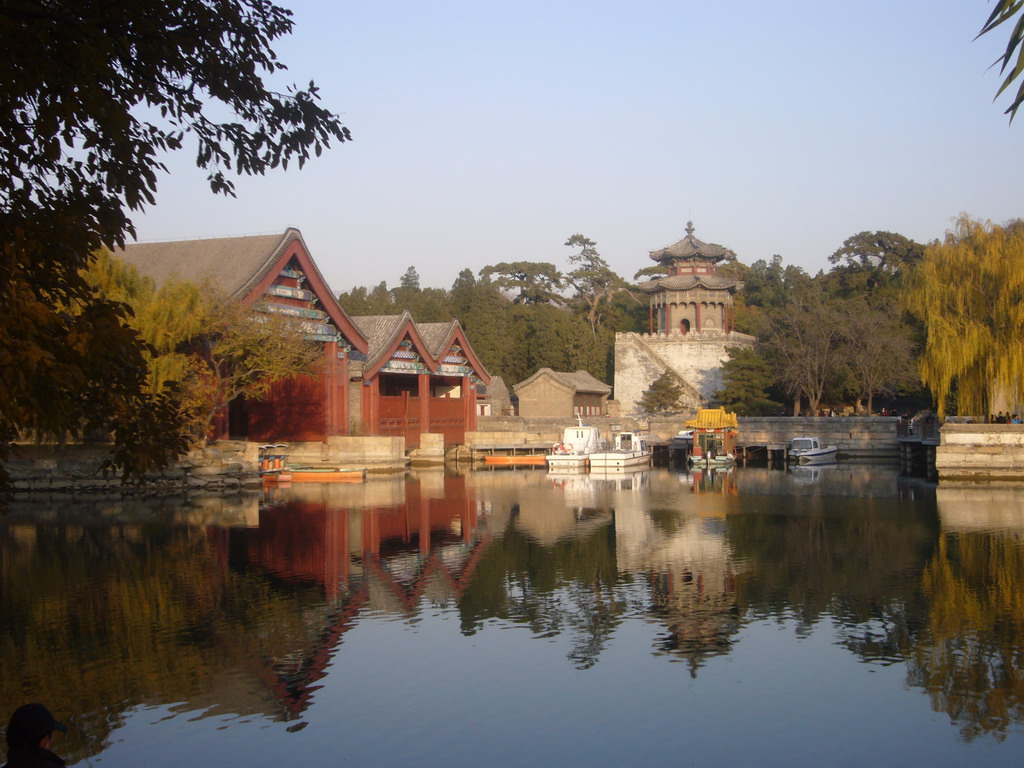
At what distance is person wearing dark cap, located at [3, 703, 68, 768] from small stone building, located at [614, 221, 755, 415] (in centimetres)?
6214

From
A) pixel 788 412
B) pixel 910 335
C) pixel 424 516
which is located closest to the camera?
pixel 424 516

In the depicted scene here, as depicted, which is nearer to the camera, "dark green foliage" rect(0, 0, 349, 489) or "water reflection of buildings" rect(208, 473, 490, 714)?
"dark green foliage" rect(0, 0, 349, 489)

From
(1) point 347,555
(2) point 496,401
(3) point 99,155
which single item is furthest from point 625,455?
(3) point 99,155

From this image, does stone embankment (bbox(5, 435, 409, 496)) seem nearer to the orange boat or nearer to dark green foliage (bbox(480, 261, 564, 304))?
the orange boat

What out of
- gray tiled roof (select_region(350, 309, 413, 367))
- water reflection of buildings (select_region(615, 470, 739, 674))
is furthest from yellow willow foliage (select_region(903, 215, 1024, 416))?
gray tiled roof (select_region(350, 309, 413, 367))

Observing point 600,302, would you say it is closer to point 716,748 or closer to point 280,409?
point 280,409

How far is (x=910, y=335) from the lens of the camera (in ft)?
190

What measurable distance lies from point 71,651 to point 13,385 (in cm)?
775

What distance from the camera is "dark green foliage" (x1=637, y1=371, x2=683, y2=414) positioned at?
66000 mm

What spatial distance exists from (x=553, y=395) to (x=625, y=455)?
18.8 m

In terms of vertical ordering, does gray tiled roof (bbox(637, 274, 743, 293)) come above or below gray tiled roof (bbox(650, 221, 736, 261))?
below

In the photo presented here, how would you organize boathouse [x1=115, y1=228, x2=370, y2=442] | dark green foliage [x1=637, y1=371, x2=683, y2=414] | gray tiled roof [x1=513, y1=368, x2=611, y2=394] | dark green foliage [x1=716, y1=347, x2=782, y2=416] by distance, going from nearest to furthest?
boathouse [x1=115, y1=228, x2=370, y2=442]
dark green foliage [x1=716, y1=347, x2=782, y2=416]
gray tiled roof [x1=513, y1=368, x2=611, y2=394]
dark green foliage [x1=637, y1=371, x2=683, y2=414]

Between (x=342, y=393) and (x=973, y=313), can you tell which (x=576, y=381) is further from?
(x=973, y=313)

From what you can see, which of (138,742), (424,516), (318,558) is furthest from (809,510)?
(138,742)
